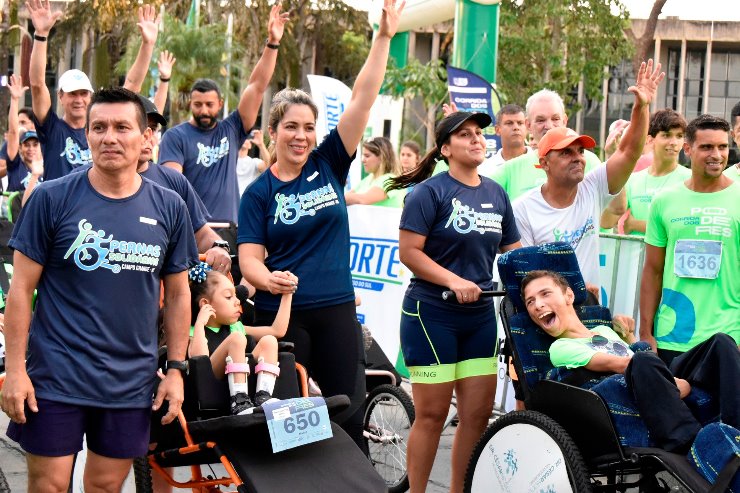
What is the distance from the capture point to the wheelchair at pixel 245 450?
475 cm

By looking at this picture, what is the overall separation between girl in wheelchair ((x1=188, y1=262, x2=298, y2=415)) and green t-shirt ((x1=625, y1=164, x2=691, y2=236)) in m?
3.87

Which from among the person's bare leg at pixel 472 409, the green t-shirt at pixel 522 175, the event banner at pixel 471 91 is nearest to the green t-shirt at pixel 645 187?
the green t-shirt at pixel 522 175

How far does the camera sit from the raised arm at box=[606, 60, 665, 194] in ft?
20.5

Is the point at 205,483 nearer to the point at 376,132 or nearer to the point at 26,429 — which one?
the point at 26,429

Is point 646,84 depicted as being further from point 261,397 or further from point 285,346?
point 261,397

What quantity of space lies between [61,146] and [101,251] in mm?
3868

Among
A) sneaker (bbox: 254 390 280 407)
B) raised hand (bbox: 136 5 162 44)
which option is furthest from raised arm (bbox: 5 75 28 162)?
sneaker (bbox: 254 390 280 407)

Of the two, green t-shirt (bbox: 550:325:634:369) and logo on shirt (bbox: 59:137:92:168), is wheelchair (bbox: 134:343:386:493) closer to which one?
green t-shirt (bbox: 550:325:634:369)

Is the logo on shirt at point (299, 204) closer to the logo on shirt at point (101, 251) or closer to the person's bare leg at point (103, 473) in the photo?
the logo on shirt at point (101, 251)

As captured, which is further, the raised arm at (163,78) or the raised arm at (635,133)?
the raised arm at (163,78)

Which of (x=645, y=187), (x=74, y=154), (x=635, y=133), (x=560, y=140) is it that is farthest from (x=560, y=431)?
(x=74, y=154)

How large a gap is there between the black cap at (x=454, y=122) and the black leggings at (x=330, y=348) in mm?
1092

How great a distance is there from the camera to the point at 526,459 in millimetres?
5406

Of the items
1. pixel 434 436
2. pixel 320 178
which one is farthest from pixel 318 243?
pixel 434 436
